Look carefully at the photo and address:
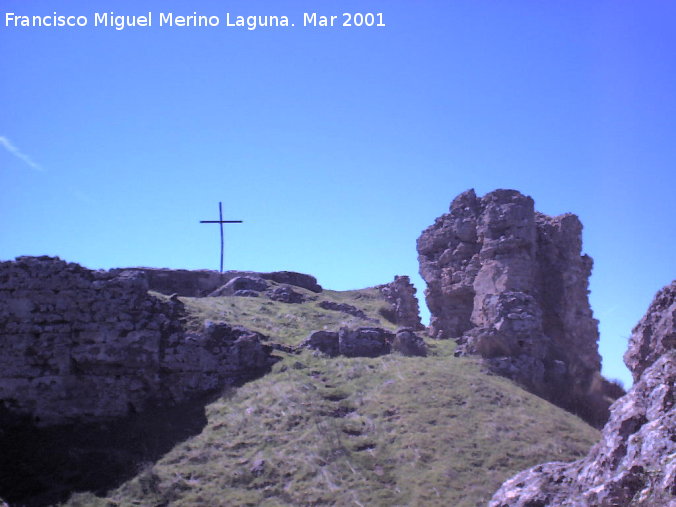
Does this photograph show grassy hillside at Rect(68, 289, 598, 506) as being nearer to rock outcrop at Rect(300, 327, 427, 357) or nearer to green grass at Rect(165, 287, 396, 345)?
rock outcrop at Rect(300, 327, 427, 357)

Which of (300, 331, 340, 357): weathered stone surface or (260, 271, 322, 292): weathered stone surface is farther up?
(260, 271, 322, 292): weathered stone surface

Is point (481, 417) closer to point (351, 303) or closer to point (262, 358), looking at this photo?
point (262, 358)

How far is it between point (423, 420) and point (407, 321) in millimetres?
14090

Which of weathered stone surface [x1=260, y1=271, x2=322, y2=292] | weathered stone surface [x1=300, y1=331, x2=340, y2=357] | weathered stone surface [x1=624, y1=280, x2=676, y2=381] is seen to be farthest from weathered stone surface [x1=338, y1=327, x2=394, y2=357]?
weathered stone surface [x1=624, y1=280, x2=676, y2=381]

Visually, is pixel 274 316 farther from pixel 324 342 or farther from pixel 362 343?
pixel 362 343

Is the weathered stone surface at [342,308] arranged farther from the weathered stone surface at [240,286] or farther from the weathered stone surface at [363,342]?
the weathered stone surface at [363,342]

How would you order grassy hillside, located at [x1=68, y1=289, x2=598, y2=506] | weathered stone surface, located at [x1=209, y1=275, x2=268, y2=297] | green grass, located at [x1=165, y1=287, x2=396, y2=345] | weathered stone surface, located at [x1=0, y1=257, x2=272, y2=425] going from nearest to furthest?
grassy hillside, located at [x1=68, y1=289, x2=598, y2=506] → weathered stone surface, located at [x1=0, y1=257, x2=272, y2=425] → green grass, located at [x1=165, y1=287, x2=396, y2=345] → weathered stone surface, located at [x1=209, y1=275, x2=268, y2=297]

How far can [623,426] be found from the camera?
899 centimetres

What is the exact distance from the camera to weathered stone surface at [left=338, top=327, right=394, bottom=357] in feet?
82.7

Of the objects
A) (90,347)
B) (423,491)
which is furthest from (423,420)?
(90,347)

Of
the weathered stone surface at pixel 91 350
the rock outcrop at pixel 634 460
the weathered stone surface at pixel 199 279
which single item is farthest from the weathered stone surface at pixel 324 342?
the rock outcrop at pixel 634 460

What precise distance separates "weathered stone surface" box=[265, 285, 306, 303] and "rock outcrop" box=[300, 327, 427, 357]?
21.2ft

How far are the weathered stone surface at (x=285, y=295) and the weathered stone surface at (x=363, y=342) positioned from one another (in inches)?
266

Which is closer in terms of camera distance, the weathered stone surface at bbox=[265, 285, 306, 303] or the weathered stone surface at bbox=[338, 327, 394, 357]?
the weathered stone surface at bbox=[338, 327, 394, 357]
